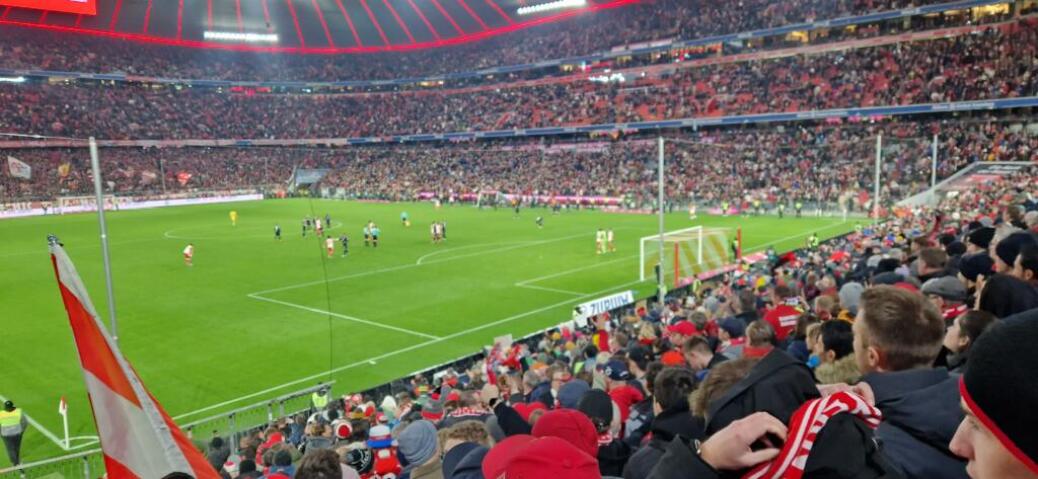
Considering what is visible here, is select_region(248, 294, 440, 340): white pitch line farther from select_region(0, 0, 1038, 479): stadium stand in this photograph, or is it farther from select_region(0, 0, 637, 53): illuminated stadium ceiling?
select_region(0, 0, 637, 53): illuminated stadium ceiling

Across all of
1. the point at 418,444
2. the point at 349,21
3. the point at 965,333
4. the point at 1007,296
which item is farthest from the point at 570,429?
the point at 349,21

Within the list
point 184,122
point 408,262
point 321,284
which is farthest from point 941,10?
point 184,122

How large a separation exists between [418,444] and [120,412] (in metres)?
2.07

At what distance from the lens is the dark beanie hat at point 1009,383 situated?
56.7 inches

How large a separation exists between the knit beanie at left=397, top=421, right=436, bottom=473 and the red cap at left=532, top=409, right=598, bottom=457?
5.18ft

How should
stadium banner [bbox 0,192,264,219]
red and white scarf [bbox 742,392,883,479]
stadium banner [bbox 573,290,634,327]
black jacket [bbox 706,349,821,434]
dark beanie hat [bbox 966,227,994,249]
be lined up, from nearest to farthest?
red and white scarf [bbox 742,392,883,479] < black jacket [bbox 706,349,821,434] < stadium banner [bbox 0,192,264,219] < dark beanie hat [bbox 966,227,994,249] < stadium banner [bbox 573,290,634,327]

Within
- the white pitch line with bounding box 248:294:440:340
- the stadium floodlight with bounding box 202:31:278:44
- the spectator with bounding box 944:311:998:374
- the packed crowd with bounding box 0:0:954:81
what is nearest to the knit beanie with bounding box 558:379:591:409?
the spectator with bounding box 944:311:998:374

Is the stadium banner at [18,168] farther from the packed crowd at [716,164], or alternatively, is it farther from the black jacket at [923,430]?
the black jacket at [923,430]

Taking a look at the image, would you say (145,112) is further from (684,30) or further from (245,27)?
(245,27)

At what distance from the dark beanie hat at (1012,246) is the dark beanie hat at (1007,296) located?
138 cm

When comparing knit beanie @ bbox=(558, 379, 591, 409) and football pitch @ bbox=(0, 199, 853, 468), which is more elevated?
→ knit beanie @ bbox=(558, 379, 591, 409)

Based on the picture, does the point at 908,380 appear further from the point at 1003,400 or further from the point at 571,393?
the point at 571,393

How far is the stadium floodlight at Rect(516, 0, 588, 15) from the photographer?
69.9m

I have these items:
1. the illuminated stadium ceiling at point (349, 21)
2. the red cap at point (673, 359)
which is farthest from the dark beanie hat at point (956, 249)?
the illuminated stadium ceiling at point (349, 21)
